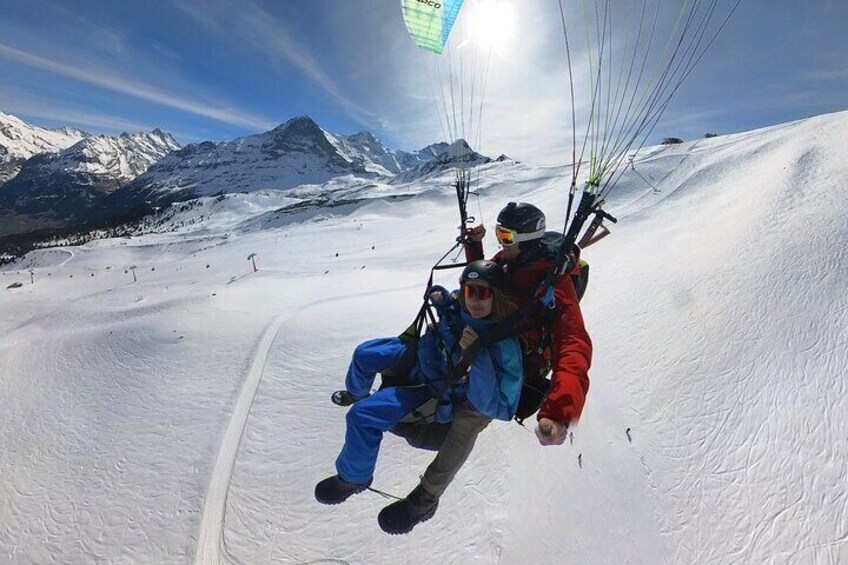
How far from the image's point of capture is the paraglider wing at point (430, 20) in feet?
23.4

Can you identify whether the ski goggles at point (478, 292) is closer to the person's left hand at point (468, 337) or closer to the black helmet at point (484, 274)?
the black helmet at point (484, 274)

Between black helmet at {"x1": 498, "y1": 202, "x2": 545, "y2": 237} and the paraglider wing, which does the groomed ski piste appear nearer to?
black helmet at {"x1": 498, "y1": 202, "x2": 545, "y2": 237}

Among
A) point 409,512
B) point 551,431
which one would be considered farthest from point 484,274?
point 409,512

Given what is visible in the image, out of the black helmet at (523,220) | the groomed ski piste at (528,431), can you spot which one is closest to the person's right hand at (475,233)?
the black helmet at (523,220)

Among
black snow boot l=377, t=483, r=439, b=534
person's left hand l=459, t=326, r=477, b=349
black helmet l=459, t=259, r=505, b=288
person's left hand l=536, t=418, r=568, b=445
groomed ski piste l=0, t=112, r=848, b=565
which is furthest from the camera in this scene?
groomed ski piste l=0, t=112, r=848, b=565

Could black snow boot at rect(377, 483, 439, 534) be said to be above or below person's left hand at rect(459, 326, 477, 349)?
below

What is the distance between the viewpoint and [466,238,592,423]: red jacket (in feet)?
9.70

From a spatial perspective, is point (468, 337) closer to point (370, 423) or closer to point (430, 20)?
point (370, 423)

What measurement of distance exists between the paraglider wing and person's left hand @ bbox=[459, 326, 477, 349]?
19.4ft

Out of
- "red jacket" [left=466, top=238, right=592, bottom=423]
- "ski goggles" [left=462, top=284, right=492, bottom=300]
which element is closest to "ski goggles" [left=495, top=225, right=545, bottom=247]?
"red jacket" [left=466, top=238, right=592, bottom=423]

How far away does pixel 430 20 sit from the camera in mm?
7352

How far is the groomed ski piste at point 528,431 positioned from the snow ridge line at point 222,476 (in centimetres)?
3

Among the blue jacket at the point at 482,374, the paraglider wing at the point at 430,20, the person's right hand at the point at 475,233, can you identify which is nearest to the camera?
the blue jacket at the point at 482,374

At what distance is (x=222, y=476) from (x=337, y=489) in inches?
195
